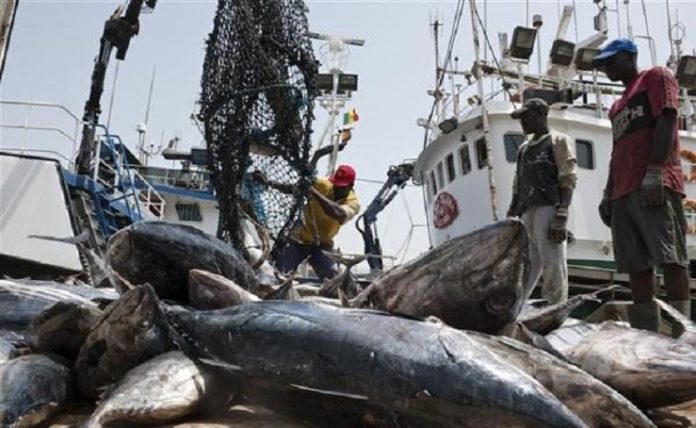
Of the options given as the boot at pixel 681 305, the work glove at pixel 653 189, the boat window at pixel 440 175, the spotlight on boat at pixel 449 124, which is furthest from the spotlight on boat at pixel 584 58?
the boot at pixel 681 305

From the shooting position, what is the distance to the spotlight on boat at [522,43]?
586 inches

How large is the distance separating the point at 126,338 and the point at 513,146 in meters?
12.1

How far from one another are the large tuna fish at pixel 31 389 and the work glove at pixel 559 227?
149 inches

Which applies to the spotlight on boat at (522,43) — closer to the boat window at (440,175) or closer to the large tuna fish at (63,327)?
the boat window at (440,175)

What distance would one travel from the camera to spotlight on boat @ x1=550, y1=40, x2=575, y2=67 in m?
15.3

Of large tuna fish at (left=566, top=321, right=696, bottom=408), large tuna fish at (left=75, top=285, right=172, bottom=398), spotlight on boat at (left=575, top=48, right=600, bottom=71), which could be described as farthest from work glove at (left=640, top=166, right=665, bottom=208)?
spotlight on boat at (left=575, top=48, right=600, bottom=71)

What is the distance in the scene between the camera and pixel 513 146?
533 inches

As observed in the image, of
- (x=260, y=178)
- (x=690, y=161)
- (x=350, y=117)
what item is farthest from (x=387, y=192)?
(x=260, y=178)

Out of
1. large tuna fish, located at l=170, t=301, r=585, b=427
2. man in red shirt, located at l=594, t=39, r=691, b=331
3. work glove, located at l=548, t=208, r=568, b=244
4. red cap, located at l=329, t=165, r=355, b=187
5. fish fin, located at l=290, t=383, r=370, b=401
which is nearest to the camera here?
large tuna fish, located at l=170, t=301, r=585, b=427

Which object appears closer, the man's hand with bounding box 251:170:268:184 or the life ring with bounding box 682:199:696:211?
the man's hand with bounding box 251:170:268:184

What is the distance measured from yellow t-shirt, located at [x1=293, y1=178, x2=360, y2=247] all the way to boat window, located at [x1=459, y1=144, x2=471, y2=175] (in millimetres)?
7699

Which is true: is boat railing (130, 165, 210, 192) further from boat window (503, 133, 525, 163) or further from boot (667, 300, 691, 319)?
boot (667, 300, 691, 319)

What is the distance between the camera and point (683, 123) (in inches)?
618

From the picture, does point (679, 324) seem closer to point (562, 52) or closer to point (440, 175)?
point (440, 175)
